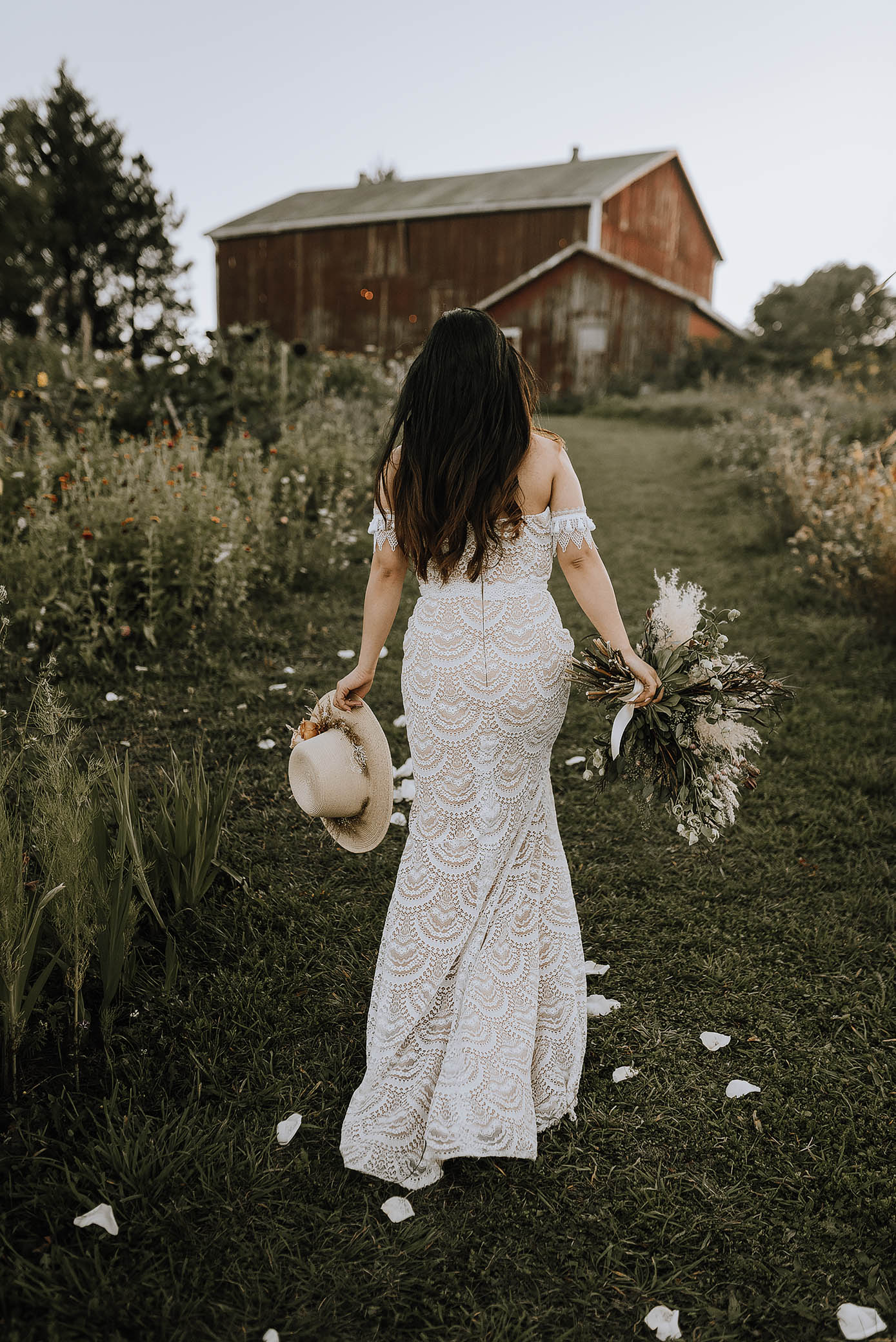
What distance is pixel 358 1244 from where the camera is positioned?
2.22 m

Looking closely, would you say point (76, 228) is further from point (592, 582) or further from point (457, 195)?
point (592, 582)

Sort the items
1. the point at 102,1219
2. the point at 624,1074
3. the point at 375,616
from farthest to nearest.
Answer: the point at 624,1074
the point at 375,616
the point at 102,1219

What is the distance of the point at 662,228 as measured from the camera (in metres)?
26.4

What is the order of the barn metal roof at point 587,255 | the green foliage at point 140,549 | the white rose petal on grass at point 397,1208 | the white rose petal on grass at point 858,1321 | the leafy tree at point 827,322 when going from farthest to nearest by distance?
the leafy tree at point 827,322 < the barn metal roof at point 587,255 < the green foliage at point 140,549 < the white rose petal on grass at point 397,1208 < the white rose petal on grass at point 858,1321

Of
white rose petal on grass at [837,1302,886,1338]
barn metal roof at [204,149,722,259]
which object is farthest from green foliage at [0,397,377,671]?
barn metal roof at [204,149,722,259]

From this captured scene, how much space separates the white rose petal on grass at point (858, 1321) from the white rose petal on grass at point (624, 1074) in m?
0.86

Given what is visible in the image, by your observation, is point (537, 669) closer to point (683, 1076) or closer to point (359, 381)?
point (683, 1076)

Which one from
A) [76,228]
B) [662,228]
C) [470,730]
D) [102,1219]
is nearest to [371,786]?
[470,730]

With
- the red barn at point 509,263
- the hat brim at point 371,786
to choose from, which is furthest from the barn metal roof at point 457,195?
the hat brim at point 371,786

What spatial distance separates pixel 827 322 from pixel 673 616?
32625 mm

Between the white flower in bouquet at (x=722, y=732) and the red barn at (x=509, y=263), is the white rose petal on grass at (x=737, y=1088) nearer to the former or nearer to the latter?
the white flower in bouquet at (x=722, y=732)

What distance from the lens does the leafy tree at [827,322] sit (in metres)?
22.2

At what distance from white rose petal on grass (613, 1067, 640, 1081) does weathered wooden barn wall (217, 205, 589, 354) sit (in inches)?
924

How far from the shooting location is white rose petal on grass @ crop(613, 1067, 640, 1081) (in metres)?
2.80
